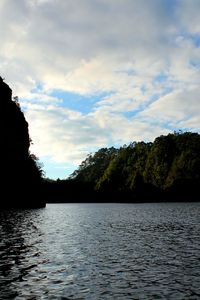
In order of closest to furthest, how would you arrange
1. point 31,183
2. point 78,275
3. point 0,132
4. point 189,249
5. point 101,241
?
point 78,275 < point 189,249 < point 101,241 < point 0,132 < point 31,183

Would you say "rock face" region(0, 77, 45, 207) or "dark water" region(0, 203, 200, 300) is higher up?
"rock face" region(0, 77, 45, 207)

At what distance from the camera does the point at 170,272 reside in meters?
27.4

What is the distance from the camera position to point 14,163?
12519 cm

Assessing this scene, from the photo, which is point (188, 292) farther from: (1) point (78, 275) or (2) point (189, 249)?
(2) point (189, 249)

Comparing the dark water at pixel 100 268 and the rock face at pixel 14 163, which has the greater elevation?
the rock face at pixel 14 163

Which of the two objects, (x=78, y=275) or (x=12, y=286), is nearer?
(x=12, y=286)

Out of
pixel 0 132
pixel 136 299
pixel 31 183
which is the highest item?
pixel 0 132

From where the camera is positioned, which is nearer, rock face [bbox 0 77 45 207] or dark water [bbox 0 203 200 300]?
dark water [bbox 0 203 200 300]

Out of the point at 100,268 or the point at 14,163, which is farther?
the point at 14,163

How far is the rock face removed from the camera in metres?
119

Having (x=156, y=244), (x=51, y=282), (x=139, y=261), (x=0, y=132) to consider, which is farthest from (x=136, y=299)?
(x=0, y=132)

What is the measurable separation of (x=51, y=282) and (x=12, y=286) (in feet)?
8.07

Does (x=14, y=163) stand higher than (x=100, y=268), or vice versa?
(x=14, y=163)

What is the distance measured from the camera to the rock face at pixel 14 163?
118625 millimetres
